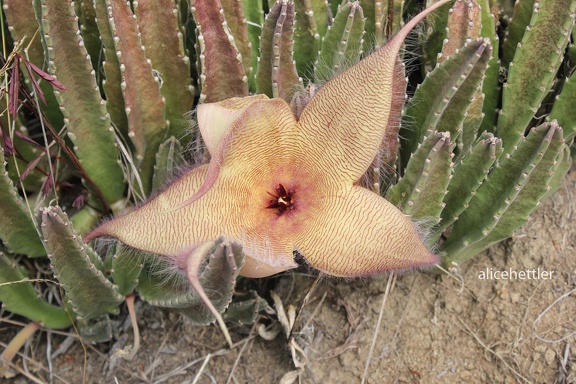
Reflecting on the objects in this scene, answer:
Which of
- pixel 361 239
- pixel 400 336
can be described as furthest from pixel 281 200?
pixel 400 336

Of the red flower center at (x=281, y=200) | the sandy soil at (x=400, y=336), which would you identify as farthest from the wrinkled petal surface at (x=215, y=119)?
the sandy soil at (x=400, y=336)

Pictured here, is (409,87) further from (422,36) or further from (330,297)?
(330,297)

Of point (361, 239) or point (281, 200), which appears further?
point (281, 200)

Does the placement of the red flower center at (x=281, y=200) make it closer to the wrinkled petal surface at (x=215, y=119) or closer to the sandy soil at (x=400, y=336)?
the wrinkled petal surface at (x=215, y=119)

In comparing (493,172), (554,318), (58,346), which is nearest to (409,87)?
(493,172)

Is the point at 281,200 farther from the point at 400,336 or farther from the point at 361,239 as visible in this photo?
the point at 400,336

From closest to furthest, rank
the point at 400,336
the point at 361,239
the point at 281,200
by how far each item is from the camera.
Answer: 1. the point at 361,239
2. the point at 281,200
3. the point at 400,336
